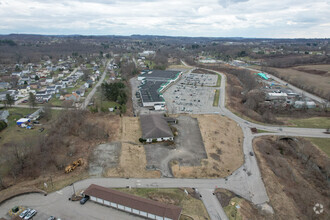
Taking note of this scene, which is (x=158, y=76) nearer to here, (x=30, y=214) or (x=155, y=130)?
(x=155, y=130)

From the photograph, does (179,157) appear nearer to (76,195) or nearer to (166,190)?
(166,190)

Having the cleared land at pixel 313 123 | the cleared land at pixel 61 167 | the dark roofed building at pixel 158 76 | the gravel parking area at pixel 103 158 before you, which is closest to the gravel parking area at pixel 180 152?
the gravel parking area at pixel 103 158

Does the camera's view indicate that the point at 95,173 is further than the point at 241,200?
Yes

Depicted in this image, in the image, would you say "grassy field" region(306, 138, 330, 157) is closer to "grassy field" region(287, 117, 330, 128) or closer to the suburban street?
"grassy field" region(287, 117, 330, 128)

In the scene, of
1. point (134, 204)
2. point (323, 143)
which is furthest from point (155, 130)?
point (323, 143)

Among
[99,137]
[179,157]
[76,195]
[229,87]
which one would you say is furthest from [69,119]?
[229,87]

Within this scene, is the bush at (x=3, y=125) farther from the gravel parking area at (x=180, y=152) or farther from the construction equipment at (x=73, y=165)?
the gravel parking area at (x=180, y=152)
